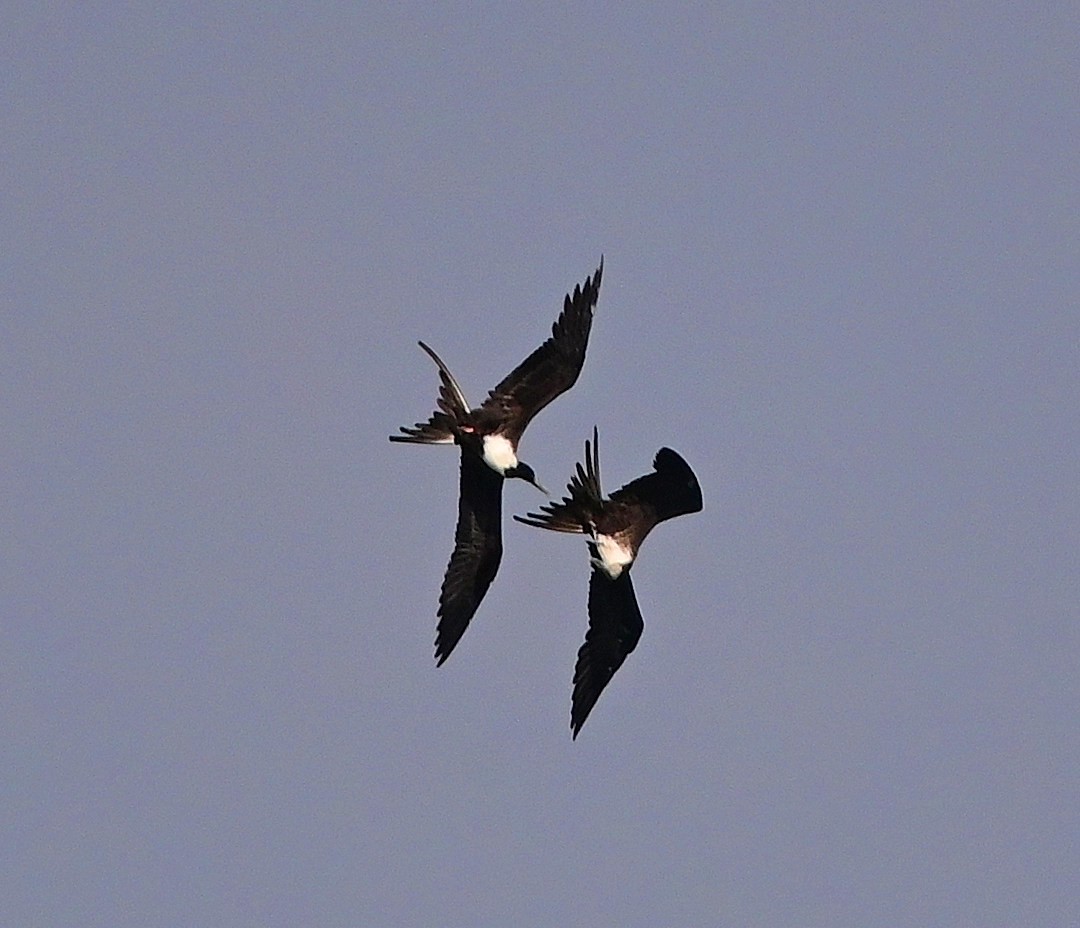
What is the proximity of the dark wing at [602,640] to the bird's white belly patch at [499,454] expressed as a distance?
1.64 metres

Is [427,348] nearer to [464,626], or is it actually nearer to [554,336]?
[554,336]

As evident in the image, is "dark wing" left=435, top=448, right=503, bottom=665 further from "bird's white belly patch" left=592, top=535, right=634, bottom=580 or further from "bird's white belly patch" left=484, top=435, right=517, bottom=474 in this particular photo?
"bird's white belly patch" left=592, top=535, right=634, bottom=580

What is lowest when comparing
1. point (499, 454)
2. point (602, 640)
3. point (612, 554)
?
point (602, 640)

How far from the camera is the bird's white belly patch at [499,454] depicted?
38812 mm

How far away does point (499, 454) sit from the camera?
38875mm

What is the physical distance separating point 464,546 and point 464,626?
976 mm

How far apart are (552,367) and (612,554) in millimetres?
2291

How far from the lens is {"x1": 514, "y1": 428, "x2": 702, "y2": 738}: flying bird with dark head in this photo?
37.4m

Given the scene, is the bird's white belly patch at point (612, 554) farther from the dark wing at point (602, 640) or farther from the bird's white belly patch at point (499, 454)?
the bird's white belly patch at point (499, 454)

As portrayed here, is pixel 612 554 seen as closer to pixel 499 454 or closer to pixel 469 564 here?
pixel 499 454

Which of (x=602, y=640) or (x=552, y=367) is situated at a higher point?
(x=552, y=367)

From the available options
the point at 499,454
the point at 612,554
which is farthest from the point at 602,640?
the point at 499,454

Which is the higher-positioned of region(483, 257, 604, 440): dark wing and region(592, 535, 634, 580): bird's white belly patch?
region(483, 257, 604, 440): dark wing

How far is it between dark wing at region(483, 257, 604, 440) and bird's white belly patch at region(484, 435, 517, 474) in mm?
146
